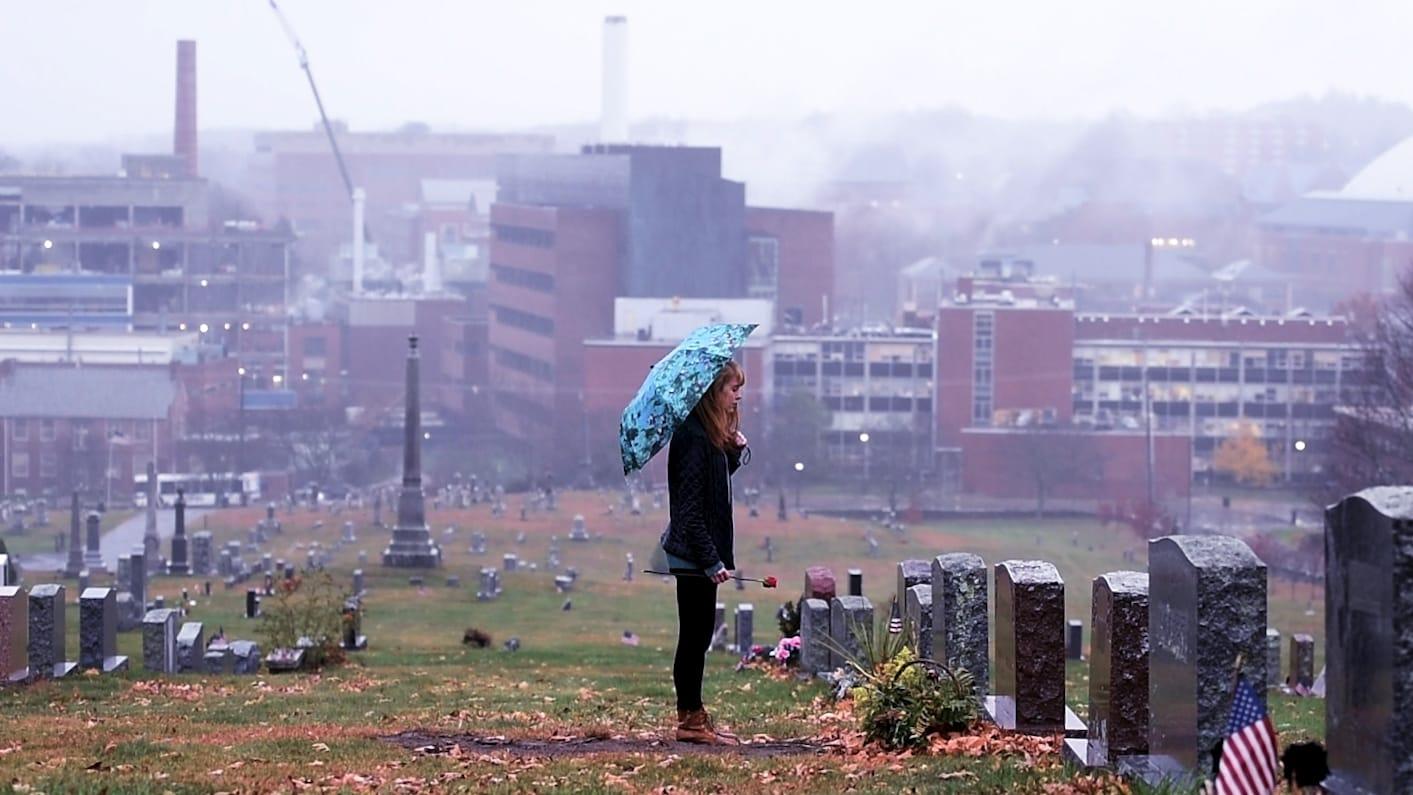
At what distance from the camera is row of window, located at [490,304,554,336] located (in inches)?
4838

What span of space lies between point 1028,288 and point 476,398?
3008 cm

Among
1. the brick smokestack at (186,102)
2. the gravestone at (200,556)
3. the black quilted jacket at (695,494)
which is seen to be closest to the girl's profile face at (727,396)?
the black quilted jacket at (695,494)

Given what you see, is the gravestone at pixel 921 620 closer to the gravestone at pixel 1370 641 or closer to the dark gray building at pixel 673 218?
the gravestone at pixel 1370 641

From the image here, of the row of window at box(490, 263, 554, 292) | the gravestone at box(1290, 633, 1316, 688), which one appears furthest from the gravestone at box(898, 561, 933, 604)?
the row of window at box(490, 263, 554, 292)

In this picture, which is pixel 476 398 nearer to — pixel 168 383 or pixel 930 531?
pixel 168 383

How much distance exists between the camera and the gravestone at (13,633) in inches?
720

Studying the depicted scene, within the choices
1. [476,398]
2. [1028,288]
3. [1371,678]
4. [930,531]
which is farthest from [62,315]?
[1371,678]

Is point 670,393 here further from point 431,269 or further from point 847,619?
point 431,269

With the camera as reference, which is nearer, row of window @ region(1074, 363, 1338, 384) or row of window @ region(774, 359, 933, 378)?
row of window @ region(1074, 363, 1338, 384)

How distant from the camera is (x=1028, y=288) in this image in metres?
122

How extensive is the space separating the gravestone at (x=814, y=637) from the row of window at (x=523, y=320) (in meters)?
102

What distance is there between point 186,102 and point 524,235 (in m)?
53.1

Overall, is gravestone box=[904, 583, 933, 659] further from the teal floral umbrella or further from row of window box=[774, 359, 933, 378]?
row of window box=[774, 359, 933, 378]

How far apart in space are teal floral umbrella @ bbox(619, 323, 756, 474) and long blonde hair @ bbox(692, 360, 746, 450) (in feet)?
0.16
